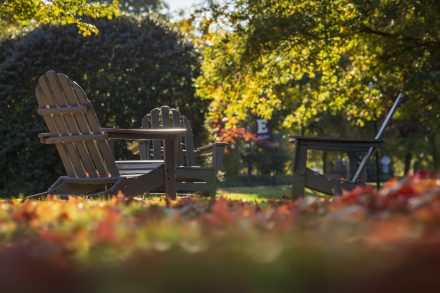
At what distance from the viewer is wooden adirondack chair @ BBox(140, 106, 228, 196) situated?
23.6ft

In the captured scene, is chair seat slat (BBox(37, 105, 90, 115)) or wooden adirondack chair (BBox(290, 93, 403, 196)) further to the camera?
wooden adirondack chair (BBox(290, 93, 403, 196))

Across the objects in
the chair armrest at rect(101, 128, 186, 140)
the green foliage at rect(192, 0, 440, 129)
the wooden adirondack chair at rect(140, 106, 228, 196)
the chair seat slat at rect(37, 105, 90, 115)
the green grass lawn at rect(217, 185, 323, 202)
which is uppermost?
the green foliage at rect(192, 0, 440, 129)

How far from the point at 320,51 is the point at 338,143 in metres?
5.81

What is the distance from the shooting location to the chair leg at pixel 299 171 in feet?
20.2

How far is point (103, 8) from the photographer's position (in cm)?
896

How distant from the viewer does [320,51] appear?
464 inches

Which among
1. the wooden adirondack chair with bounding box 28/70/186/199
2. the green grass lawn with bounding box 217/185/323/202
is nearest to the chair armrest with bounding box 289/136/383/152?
the wooden adirondack chair with bounding box 28/70/186/199

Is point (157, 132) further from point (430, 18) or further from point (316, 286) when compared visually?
point (430, 18)

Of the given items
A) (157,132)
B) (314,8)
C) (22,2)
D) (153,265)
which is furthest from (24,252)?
(314,8)

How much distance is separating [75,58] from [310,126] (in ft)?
52.5

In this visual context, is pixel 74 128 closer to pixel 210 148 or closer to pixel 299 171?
pixel 299 171

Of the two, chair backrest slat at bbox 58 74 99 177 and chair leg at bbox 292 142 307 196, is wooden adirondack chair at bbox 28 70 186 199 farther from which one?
chair leg at bbox 292 142 307 196

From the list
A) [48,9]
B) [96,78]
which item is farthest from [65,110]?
[96,78]

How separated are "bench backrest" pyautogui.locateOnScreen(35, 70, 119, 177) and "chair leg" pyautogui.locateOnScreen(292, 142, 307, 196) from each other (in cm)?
167
